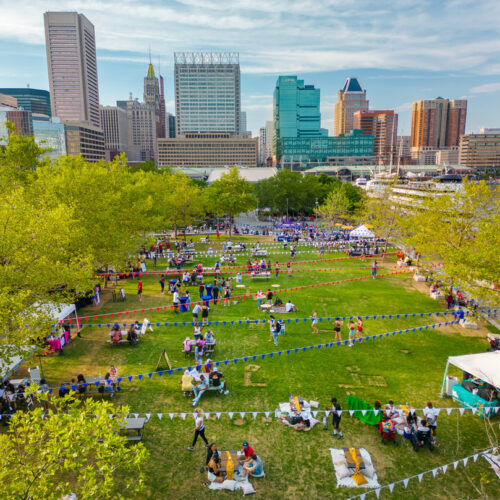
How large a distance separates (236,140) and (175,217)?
158 metres

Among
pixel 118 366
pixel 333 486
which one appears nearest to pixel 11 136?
pixel 118 366

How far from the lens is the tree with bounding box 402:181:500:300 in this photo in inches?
672

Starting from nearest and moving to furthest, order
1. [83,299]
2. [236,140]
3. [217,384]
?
[217,384], [83,299], [236,140]

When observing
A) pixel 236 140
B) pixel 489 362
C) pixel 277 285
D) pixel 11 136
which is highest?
pixel 236 140

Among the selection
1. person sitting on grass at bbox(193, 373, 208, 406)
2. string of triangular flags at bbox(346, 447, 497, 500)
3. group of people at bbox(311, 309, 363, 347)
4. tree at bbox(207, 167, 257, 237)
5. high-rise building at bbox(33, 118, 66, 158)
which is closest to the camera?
string of triangular flags at bbox(346, 447, 497, 500)

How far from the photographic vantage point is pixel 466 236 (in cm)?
2312

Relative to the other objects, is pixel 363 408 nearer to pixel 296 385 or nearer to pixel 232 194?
pixel 296 385

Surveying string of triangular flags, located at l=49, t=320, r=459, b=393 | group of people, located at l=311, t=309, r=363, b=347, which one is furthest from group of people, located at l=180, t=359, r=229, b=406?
group of people, located at l=311, t=309, r=363, b=347

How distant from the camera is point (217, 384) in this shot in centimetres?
1398

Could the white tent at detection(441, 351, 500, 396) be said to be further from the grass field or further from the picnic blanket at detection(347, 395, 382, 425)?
the picnic blanket at detection(347, 395, 382, 425)

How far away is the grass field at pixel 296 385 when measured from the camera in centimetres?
1016

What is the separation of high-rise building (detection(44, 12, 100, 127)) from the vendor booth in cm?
20517

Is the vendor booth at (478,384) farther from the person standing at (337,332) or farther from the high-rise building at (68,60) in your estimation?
the high-rise building at (68,60)

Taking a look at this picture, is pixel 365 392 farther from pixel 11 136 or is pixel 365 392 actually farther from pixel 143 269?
pixel 11 136
